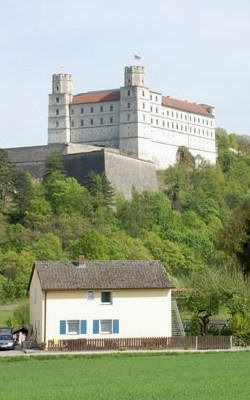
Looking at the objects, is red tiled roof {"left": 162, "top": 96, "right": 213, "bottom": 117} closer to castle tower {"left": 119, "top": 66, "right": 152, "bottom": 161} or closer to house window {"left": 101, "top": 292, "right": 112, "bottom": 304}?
castle tower {"left": 119, "top": 66, "right": 152, "bottom": 161}

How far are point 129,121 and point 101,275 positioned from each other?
10379cm

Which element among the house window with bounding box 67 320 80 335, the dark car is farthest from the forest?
the dark car

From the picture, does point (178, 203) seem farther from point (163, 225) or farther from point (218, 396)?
point (218, 396)

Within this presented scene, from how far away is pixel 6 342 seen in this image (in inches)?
1850

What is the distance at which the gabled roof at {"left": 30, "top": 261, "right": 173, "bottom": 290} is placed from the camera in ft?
164

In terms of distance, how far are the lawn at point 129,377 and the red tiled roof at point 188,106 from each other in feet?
414

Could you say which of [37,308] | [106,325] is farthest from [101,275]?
[37,308]

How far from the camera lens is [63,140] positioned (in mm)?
158500

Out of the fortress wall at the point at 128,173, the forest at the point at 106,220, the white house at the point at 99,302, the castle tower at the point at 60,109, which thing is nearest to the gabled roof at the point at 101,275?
the white house at the point at 99,302

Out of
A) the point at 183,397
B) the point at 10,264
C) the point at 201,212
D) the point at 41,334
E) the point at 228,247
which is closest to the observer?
the point at 183,397

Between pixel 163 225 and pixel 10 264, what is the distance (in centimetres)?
3451

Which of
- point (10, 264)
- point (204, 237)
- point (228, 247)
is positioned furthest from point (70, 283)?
point (204, 237)

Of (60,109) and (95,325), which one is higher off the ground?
(60,109)

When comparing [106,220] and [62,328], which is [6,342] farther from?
[106,220]
